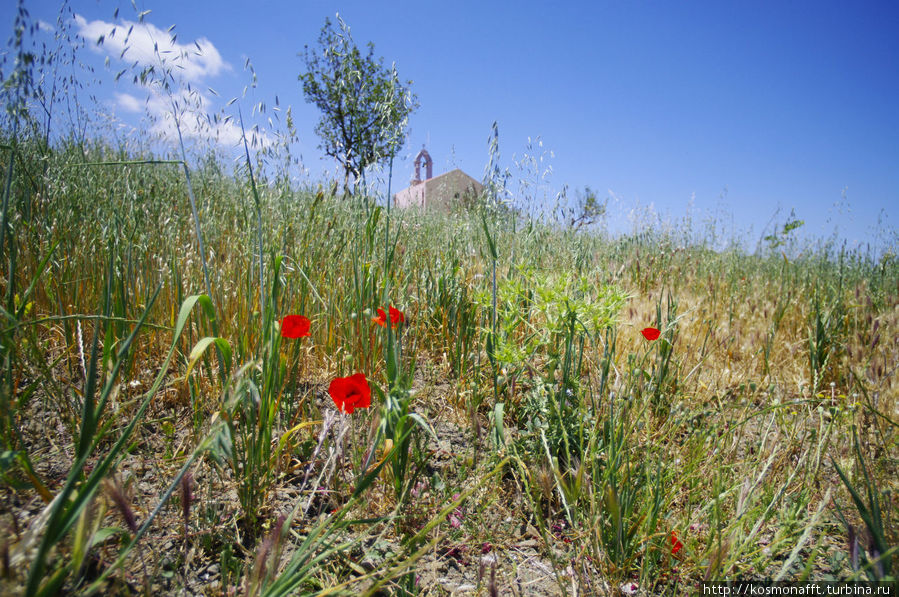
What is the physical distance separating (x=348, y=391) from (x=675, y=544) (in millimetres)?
945

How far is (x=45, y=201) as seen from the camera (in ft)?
6.84

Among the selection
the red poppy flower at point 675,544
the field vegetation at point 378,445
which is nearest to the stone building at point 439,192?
the field vegetation at point 378,445

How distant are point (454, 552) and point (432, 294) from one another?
1.38 m

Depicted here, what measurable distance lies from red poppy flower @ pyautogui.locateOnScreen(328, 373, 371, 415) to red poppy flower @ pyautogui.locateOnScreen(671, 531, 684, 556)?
34.2 inches

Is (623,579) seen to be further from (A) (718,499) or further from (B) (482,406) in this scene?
(B) (482,406)

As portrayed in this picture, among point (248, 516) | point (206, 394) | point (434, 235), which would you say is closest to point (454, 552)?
point (248, 516)

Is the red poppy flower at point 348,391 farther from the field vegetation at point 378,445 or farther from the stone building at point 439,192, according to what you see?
the stone building at point 439,192

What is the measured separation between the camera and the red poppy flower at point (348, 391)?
1110 mm

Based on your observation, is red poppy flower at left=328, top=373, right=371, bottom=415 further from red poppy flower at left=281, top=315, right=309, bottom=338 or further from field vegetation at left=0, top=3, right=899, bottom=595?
red poppy flower at left=281, top=315, right=309, bottom=338

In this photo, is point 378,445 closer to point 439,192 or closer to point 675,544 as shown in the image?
point 675,544

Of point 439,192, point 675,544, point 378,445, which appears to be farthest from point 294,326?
point 439,192

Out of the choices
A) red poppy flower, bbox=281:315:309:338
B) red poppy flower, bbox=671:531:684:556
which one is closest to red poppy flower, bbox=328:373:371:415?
red poppy flower, bbox=281:315:309:338

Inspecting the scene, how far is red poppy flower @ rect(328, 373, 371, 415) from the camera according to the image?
1.11 metres

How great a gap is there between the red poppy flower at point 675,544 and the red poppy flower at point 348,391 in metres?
0.87
